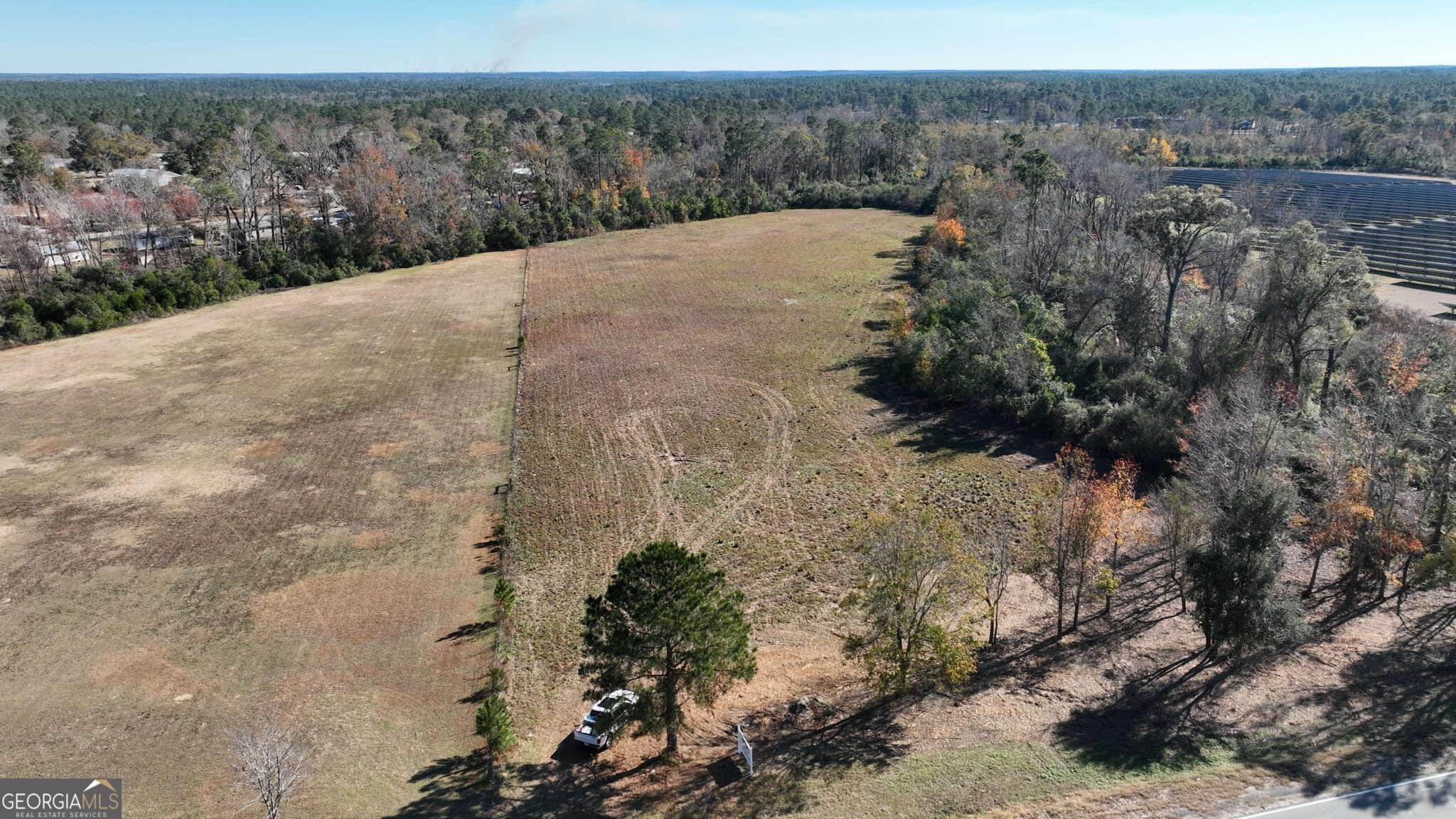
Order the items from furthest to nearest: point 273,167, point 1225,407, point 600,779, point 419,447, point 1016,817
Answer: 1. point 273,167
2. point 419,447
3. point 1225,407
4. point 600,779
5. point 1016,817

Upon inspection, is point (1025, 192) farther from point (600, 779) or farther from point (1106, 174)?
point (600, 779)

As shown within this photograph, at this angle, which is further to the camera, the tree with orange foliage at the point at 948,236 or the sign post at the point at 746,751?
the tree with orange foliage at the point at 948,236

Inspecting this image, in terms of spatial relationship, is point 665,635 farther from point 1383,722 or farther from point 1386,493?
point 1386,493

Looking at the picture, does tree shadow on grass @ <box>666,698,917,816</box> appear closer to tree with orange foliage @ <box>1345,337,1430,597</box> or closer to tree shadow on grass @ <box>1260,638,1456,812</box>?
tree shadow on grass @ <box>1260,638,1456,812</box>

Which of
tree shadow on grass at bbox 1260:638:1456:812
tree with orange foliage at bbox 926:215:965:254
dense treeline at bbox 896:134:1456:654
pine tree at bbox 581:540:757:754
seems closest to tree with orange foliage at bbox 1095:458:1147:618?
dense treeline at bbox 896:134:1456:654

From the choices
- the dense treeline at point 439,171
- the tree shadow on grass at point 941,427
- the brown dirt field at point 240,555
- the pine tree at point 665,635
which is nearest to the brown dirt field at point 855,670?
the tree shadow on grass at point 941,427

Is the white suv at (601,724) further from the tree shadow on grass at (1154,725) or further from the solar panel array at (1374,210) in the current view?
the solar panel array at (1374,210)

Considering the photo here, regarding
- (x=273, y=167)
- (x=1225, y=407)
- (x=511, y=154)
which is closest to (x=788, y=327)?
(x=1225, y=407)
